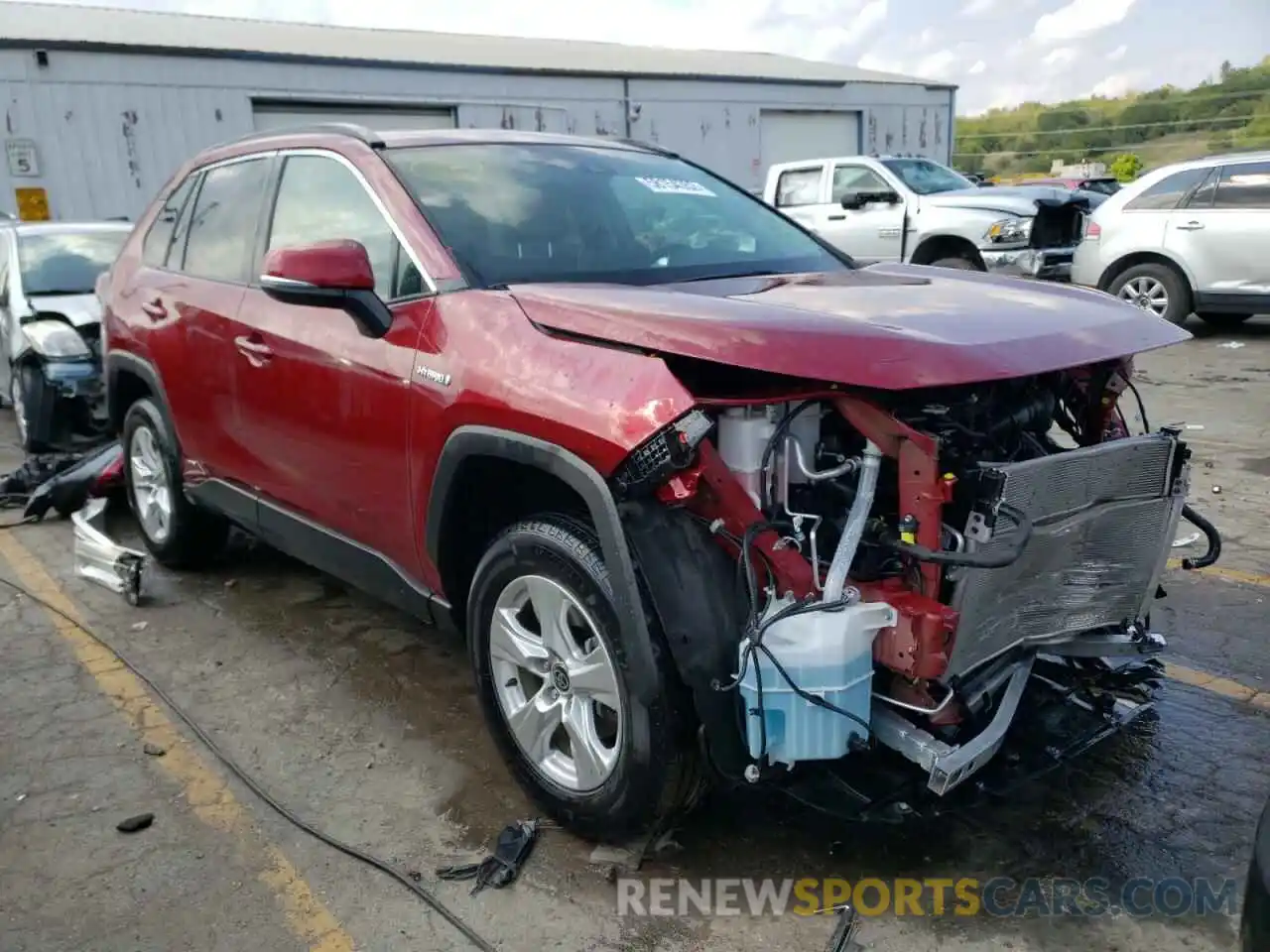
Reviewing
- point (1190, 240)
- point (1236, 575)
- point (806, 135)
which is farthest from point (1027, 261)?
point (806, 135)

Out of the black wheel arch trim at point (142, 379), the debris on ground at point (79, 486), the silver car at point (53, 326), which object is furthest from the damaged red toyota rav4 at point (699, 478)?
the silver car at point (53, 326)

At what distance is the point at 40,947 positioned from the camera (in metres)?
2.58

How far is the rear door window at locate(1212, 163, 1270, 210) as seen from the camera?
10.0 metres

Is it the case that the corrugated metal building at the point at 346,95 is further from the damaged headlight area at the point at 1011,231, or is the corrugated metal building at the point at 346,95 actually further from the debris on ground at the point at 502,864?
the debris on ground at the point at 502,864

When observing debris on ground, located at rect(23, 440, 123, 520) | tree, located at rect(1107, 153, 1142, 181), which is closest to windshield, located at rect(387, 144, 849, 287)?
debris on ground, located at rect(23, 440, 123, 520)

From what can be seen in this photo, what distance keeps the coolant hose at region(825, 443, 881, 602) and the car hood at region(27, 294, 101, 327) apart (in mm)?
6646

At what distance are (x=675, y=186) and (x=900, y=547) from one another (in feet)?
6.79

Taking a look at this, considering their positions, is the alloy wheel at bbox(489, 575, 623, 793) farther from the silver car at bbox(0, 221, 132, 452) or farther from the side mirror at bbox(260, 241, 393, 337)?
the silver car at bbox(0, 221, 132, 452)

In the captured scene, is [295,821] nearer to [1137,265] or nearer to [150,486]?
[150,486]

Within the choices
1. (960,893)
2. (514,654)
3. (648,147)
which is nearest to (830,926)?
(960,893)

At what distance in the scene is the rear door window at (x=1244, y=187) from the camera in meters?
10.0

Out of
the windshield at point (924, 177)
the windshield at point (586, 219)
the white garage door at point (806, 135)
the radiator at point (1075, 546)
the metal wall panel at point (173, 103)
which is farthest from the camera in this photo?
the white garage door at point (806, 135)

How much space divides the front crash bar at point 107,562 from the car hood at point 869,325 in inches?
112

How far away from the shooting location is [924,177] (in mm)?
13398
